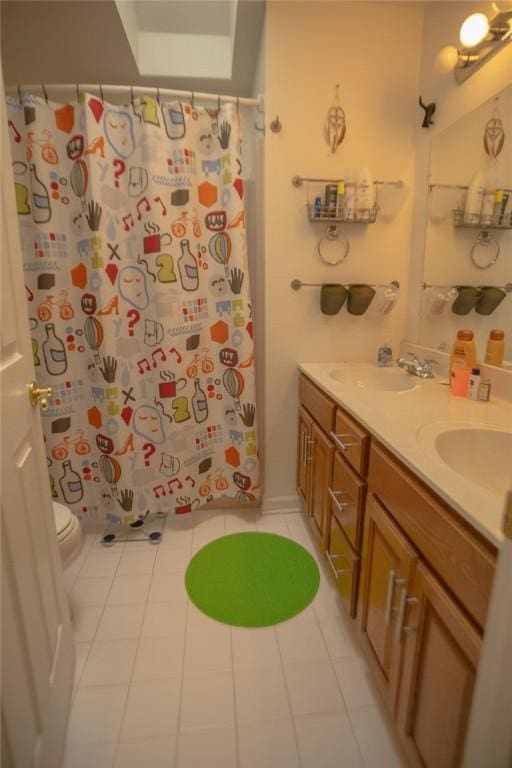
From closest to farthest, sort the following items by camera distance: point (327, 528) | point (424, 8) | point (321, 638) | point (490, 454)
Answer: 1. point (490, 454)
2. point (321, 638)
3. point (327, 528)
4. point (424, 8)

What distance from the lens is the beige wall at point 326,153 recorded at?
1606 mm

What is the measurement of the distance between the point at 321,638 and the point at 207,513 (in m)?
0.92

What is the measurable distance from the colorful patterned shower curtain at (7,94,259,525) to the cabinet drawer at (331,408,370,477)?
2.15 feet

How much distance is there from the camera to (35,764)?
79cm

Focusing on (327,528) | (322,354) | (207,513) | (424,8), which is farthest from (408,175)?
(207,513)

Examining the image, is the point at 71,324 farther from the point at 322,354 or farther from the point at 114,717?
the point at 114,717

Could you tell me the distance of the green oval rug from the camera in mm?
1438

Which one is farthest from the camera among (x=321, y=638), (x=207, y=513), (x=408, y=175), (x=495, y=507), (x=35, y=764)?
(x=207, y=513)

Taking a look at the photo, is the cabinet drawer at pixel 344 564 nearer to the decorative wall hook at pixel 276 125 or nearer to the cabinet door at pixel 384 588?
the cabinet door at pixel 384 588

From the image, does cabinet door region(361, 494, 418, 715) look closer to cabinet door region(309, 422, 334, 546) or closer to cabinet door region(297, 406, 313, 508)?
cabinet door region(309, 422, 334, 546)

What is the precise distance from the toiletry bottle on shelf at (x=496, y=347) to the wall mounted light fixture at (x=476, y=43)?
0.91 meters

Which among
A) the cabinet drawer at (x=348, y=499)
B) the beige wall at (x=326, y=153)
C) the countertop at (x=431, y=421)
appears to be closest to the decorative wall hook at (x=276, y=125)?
the beige wall at (x=326, y=153)

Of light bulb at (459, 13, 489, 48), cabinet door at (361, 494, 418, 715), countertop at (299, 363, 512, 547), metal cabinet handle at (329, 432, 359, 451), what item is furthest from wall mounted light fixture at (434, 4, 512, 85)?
cabinet door at (361, 494, 418, 715)

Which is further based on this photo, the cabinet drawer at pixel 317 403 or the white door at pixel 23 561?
the cabinet drawer at pixel 317 403
